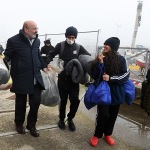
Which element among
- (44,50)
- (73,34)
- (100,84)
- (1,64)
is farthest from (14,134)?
(44,50)

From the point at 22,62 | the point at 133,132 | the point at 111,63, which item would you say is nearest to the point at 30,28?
the point at 22,62

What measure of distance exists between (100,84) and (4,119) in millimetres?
1910

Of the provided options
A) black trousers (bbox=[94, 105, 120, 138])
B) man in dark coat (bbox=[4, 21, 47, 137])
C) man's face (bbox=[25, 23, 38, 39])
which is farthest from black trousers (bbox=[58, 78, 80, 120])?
man's face (bbox=[25, 23, 38, 39])

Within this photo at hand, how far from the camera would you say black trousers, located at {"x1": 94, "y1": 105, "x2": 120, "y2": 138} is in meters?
3.52

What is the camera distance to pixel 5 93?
6383 mm

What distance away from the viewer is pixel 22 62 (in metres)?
3.64

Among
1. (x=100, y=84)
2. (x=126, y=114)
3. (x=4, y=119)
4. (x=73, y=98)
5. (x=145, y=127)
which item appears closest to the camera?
(x=100, y=84)

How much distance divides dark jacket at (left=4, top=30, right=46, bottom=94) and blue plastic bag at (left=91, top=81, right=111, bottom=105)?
0.86 meters

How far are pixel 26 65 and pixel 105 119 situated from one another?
4.40ft

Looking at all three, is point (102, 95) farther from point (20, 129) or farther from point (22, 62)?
point (20, 129)

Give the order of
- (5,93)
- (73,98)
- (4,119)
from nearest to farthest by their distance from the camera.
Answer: (73,98) < (4,119) < (5,93)

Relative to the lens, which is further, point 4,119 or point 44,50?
point 44,50

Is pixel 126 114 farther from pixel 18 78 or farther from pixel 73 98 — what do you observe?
pixel 18 78

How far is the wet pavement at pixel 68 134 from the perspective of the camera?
363 centimetres
